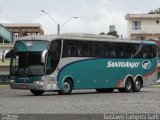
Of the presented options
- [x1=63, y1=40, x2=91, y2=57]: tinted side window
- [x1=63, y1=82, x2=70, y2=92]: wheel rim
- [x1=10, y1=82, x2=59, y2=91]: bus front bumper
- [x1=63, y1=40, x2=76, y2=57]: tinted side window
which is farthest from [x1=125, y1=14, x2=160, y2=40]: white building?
[x1=10, y1=82, x2=59, y2=91]: bus front bumper

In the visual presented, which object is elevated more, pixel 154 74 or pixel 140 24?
pixel 140 24

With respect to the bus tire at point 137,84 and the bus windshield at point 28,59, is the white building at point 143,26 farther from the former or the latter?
the bus windshield at point 28,59

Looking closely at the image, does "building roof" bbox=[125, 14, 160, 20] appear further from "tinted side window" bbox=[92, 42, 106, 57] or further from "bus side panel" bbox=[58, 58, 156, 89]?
"tinted side window" bbox=[92, 42, 106, 57]

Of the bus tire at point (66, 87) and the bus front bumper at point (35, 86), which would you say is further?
the bus tire at point (66, 87)

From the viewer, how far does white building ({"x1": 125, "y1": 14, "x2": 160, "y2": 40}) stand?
90.0 meters

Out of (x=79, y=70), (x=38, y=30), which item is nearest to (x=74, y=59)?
(x=79, y=70)

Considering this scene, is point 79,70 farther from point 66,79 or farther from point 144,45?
point 144,45

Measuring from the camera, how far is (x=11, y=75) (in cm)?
3122

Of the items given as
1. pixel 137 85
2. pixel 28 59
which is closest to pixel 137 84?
pixel 137 85

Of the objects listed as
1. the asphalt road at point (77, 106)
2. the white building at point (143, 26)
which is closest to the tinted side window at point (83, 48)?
the asphalt road at point (77, 106)

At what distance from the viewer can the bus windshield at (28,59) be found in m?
30.1

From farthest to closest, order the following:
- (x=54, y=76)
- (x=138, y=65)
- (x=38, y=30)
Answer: (x=38, y=30) → (x=138, y=65) → (x=54, y=76)

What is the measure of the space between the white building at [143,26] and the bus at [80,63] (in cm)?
5160

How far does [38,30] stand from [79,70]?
2136 inches
